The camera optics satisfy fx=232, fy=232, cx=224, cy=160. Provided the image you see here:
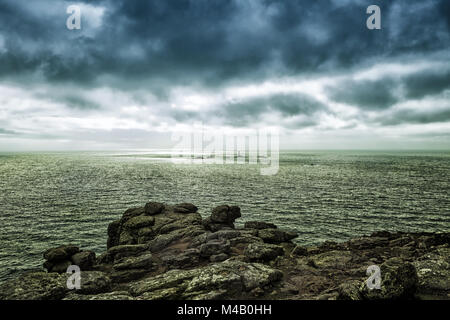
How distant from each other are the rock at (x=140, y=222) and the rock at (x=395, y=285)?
22944 mm

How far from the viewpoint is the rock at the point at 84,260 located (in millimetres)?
19594

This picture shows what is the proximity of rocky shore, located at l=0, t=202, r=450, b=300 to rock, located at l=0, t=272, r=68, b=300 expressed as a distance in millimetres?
38

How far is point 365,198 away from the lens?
55.3 metres

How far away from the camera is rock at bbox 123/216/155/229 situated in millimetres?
27266

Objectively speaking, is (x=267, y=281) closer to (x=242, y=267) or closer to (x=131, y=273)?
(x=242, y=267)

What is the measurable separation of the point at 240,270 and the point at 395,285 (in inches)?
284

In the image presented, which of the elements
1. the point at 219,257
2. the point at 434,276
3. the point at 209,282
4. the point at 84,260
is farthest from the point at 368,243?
the point at 84,260

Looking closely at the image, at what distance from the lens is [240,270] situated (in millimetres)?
13188

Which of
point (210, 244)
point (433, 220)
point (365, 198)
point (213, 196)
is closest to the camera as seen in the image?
point (210, 244)

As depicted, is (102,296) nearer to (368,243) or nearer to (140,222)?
(140,222)

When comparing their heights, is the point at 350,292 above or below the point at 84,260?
above

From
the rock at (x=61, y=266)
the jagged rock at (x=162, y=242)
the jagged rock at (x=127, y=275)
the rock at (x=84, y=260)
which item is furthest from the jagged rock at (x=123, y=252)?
the jagged rock at (x=127, y=275)

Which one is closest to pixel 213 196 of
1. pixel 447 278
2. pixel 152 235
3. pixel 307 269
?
pixel 152 235

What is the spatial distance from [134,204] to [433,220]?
179ft
